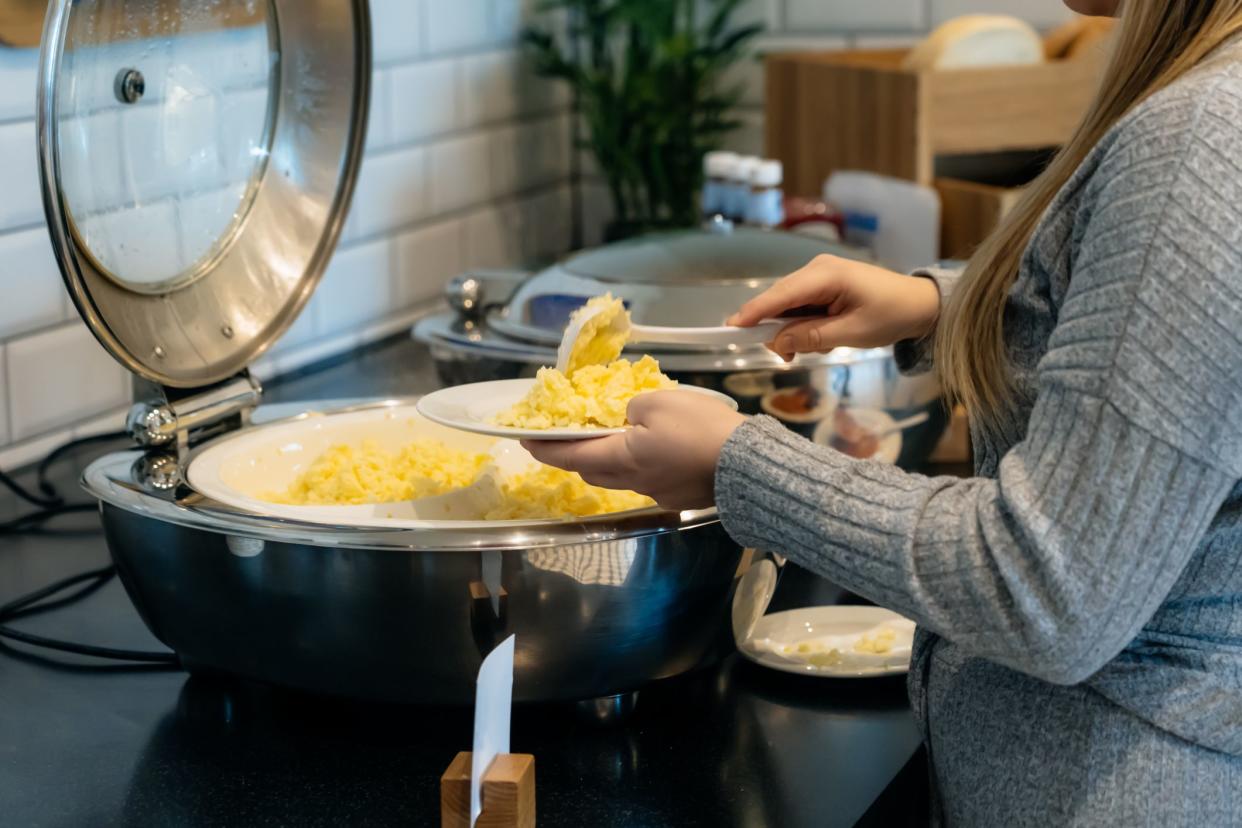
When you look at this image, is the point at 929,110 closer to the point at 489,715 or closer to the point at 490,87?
the point at 490,87

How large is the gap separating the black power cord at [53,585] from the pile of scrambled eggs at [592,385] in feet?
1.00

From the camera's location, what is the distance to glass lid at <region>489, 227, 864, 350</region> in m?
1.20

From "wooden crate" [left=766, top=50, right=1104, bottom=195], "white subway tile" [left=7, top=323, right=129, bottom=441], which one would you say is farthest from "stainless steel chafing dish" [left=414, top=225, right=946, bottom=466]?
"wooden crate" [left=766, top=50, right=1104, bottom=195]

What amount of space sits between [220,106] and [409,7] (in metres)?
0.81

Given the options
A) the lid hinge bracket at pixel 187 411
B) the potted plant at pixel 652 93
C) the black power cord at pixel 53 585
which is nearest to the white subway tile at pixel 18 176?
the black power cord at pixel 53 585

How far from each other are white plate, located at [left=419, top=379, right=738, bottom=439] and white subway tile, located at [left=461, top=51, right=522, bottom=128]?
1112 mm

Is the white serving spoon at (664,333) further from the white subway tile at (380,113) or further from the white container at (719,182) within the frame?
the white subway tile at (380,113)

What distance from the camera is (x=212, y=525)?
0.76 metres

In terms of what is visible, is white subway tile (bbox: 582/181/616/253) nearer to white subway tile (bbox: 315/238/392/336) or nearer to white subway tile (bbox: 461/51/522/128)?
white subway tile (bbox: 461/51/522/128)

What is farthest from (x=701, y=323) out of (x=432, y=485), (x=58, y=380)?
(x=58, y=380)

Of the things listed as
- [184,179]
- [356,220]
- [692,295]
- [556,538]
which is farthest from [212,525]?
[356,220]

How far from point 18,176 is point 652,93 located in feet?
3.36

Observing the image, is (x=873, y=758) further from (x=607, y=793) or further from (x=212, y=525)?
(x=212, y=525)

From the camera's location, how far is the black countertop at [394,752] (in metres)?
0.74
